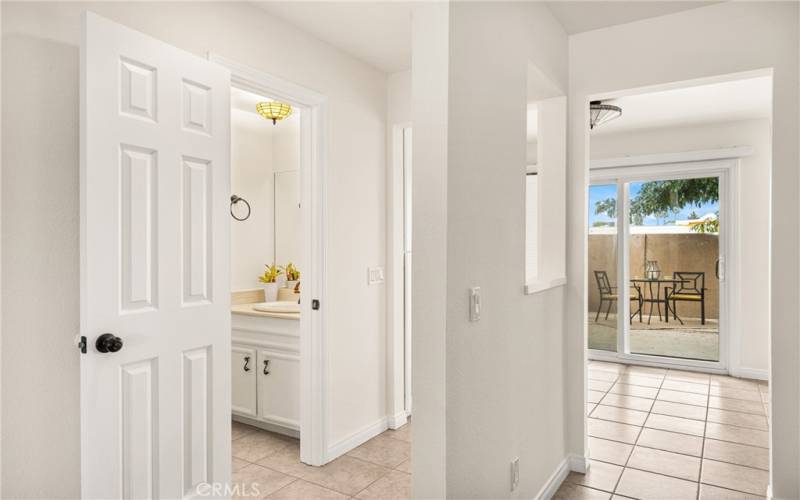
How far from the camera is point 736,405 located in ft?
13.1

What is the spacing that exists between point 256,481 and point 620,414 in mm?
2692

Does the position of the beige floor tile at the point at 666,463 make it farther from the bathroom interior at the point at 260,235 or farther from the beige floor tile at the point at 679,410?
the bathroom interior at the point at 260,235

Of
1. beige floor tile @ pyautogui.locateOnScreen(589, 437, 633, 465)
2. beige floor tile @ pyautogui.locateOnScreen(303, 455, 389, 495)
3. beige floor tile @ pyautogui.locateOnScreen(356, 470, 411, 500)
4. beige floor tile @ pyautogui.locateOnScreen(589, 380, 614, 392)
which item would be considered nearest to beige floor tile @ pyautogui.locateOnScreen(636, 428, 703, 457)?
beige floor tile @ pyautogui.locateOnScreen(589, 437, 633, 465)

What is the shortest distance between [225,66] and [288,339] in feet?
5.60

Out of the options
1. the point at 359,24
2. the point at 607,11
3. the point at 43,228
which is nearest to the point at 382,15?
the point at 359,24

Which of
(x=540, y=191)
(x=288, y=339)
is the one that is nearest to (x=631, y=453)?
(x=540, y=191)

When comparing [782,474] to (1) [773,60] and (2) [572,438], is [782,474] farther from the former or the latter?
(1) [773,60]

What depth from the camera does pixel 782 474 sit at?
223 cm

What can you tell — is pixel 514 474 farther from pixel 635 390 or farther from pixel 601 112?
pixel 601 112

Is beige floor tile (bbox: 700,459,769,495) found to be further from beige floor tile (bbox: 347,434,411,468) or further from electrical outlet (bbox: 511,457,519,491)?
beige floor tile (bbox: 347,434,411,468)

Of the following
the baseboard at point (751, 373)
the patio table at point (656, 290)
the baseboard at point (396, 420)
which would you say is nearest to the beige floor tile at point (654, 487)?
the baseboard at point (396, 420)

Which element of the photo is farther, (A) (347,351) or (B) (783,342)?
(A) (347,351)

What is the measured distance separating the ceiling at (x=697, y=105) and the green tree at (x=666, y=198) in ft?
2.04

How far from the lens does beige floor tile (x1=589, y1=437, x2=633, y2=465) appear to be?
296 centimetres
